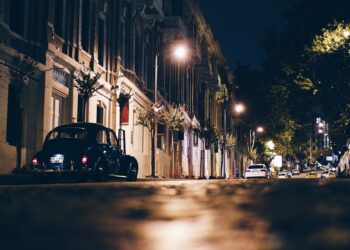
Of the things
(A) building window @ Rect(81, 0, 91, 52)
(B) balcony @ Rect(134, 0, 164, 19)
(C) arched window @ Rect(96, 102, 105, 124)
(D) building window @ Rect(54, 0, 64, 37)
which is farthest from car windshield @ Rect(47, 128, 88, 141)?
(B) balcony @ Rect(134, 0, 164, 19)

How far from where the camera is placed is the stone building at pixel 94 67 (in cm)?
2062

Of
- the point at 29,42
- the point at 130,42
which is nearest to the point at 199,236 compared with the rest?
the point at 29,42

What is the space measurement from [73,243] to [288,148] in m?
64.4

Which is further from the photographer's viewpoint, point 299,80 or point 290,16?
point 290,16

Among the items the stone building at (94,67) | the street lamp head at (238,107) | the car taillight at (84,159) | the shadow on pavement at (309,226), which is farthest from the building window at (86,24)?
the street lamp head at (238,107)

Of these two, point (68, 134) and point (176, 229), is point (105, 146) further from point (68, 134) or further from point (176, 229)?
point (176, 229)

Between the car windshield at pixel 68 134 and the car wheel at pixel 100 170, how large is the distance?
2.65ft

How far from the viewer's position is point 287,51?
3691 centimetres

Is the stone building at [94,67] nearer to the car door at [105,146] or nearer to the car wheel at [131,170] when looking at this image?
the car door at [105,146]

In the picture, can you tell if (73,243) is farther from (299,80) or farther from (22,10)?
(299,80)

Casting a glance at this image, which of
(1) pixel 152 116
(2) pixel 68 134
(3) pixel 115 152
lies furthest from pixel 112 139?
(1) pixel 152 116

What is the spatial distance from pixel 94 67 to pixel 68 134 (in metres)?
11.1

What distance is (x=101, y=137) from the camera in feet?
58.2

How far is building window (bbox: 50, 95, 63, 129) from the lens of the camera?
24.2 metres
